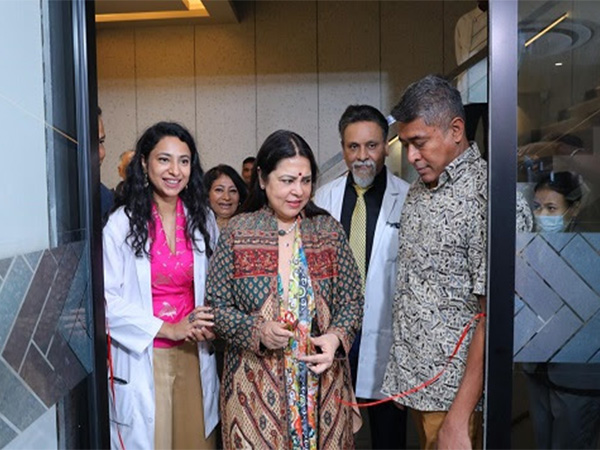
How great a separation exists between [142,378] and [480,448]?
1103 millimetres

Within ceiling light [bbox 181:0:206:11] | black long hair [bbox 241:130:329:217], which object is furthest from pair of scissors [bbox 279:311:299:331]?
ceiling light [bbox 181:0:206:11]

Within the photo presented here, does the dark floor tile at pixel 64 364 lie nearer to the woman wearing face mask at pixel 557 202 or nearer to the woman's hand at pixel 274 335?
the woman's hand at pixel 274 335

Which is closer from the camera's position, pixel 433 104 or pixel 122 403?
pixel 433 104

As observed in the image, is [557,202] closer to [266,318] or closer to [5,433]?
[266,318]

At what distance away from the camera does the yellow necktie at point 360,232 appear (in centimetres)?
238

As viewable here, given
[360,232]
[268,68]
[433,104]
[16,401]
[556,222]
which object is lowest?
[16,401]

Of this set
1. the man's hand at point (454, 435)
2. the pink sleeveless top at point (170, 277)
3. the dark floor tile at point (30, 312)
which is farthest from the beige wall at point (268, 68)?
the dark floor tile at point (30, 312)

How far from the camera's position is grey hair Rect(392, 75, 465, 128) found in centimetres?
156

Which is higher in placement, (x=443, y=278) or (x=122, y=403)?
(x=443, y=278)

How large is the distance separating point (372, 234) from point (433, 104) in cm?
93

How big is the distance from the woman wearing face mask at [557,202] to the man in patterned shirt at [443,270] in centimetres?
14

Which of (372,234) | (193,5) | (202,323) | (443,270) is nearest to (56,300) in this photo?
(202,323)

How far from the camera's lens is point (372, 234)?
7.90 ft

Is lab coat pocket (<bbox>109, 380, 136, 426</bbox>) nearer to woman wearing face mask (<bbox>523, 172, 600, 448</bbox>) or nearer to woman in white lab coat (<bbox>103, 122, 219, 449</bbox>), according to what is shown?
woman in white lab coat (<bbox>103, 122, 219, 449</bbox>)
